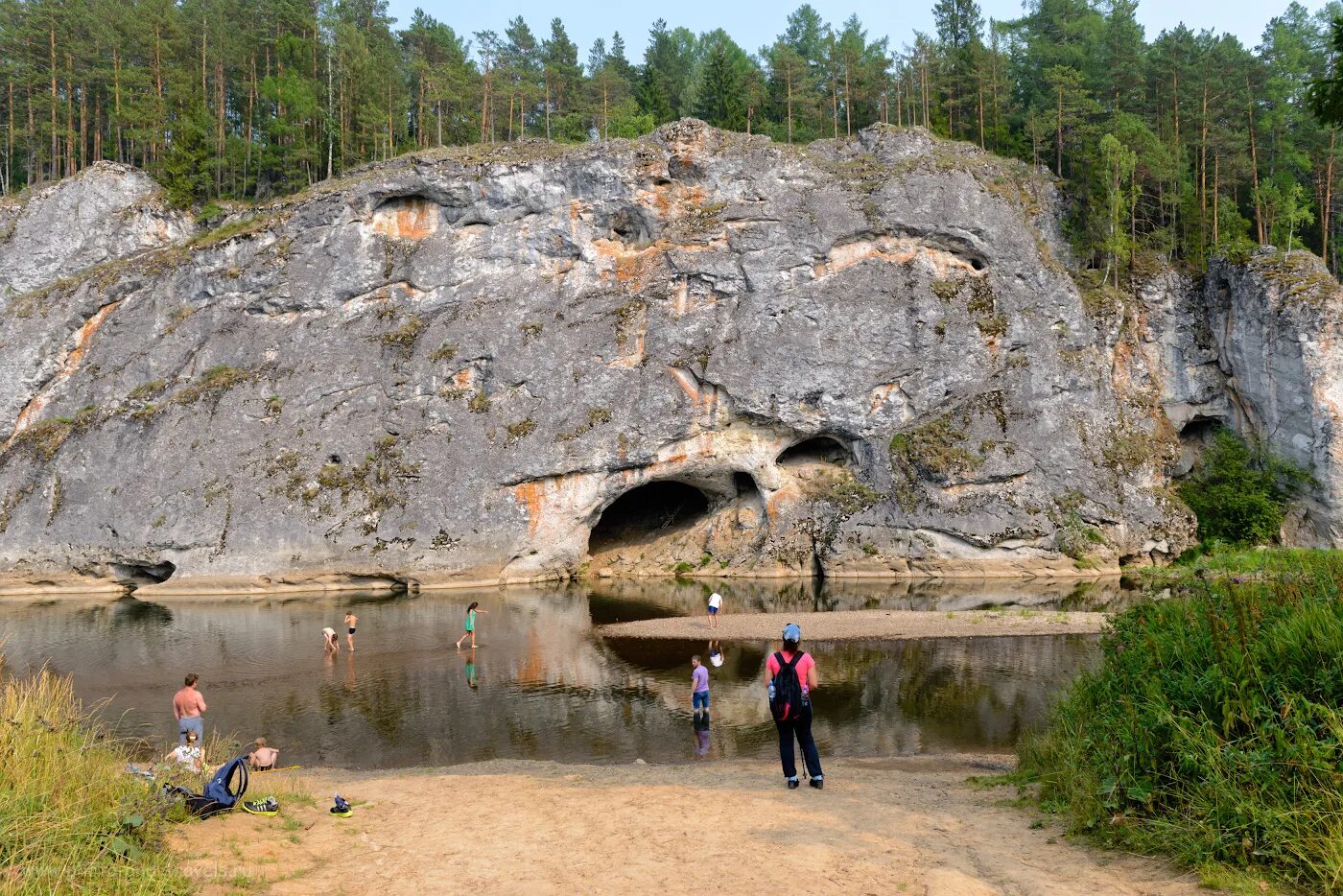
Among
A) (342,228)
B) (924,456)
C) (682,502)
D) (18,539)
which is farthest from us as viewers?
(682,502)

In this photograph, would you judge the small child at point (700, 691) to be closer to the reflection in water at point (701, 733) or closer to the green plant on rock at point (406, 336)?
the reflection in water at point (701, 733)

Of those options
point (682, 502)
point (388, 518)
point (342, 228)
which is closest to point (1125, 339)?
point (682, 502)

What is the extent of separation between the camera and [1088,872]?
5793 mm

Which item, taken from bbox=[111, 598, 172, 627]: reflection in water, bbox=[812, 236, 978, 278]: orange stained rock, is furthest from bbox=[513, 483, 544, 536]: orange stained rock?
bbox=[812, 236, 978, 278]: orange stained rock

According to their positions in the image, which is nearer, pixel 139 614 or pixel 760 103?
pixel 139 614

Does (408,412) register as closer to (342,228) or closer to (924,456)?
(342,228)

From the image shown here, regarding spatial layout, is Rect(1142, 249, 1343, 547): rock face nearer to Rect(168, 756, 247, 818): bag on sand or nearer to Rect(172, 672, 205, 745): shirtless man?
Rect(172, 672, 205, 745): shirtless man

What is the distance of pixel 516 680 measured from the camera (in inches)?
720

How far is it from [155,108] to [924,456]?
44.4 meters

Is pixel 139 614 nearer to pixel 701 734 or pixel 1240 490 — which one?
pixel 701 734

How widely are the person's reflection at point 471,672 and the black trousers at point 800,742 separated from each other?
34.1ft

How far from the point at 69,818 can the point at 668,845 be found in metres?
4.38

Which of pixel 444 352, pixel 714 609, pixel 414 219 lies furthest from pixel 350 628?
pixel 414 219

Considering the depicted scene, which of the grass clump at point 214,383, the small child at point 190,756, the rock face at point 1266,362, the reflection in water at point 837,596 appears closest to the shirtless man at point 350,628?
the reflection in water at point 837,596
